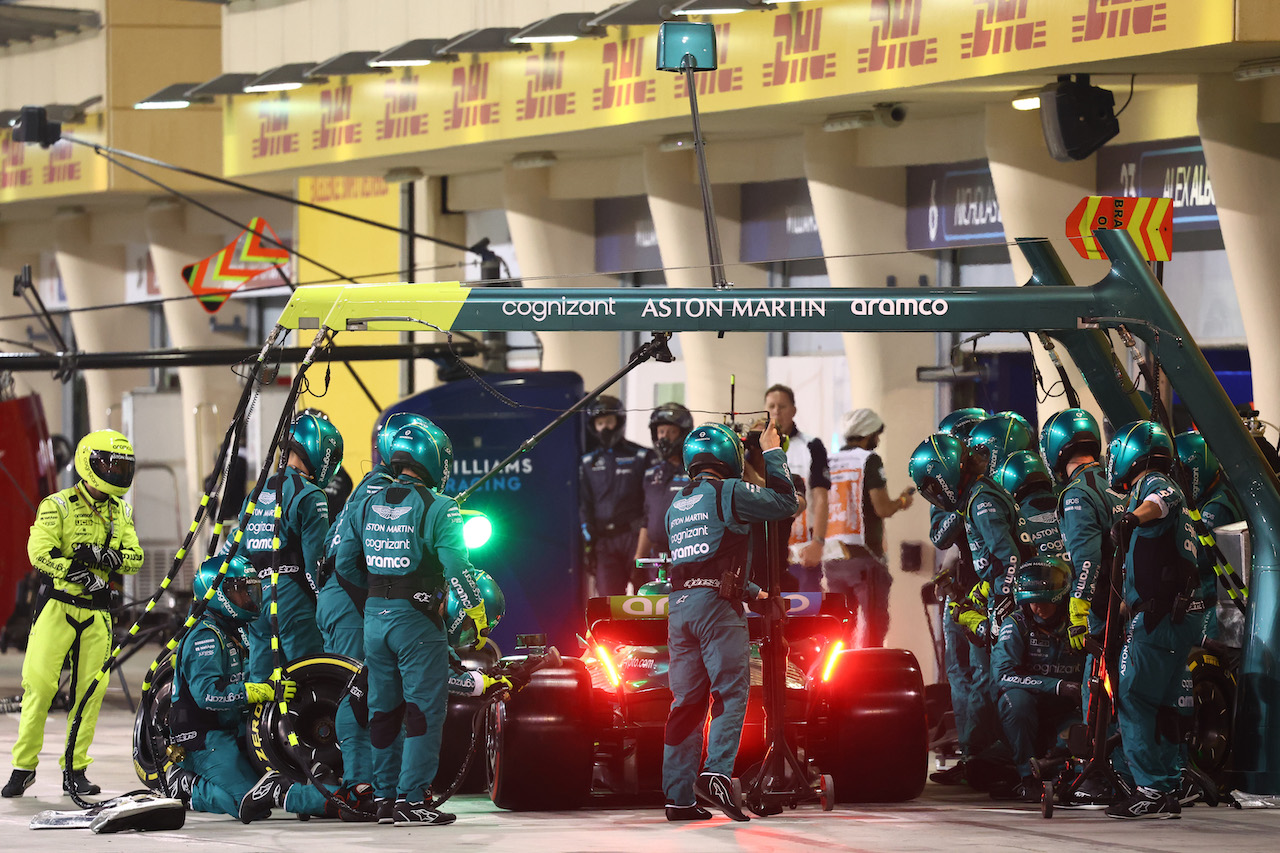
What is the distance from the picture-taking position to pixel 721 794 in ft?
30.9

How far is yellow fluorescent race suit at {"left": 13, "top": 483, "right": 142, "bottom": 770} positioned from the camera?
36.1ft

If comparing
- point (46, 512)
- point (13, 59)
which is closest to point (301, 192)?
point (13, 59)

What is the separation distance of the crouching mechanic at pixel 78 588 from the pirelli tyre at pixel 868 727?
3.92 meters

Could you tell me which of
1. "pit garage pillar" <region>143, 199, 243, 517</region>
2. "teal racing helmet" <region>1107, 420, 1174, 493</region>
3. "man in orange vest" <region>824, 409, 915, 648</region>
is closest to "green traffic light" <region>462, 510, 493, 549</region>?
"man in orange vest" <region>824, 409, 915, 648</region>

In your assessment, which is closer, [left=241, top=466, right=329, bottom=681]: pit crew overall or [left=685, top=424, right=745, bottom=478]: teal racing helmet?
[left=685, top=424, right=745, bottom=478]: teal racing helmet

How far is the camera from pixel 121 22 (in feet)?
78.1

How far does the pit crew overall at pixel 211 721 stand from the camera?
9992mm

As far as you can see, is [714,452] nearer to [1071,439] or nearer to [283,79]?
[1071,439]

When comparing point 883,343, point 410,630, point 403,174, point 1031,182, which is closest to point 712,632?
point 410,630

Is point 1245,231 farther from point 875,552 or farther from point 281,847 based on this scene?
point 281,847

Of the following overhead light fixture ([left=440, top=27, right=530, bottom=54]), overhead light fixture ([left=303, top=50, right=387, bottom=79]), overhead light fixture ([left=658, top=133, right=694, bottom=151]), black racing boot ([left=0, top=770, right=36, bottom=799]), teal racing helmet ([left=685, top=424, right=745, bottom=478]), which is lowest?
black racing boot ([left=0, top=770, right=36, bottom=799])

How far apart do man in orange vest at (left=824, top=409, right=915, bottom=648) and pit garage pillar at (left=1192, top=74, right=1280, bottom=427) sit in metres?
2.39

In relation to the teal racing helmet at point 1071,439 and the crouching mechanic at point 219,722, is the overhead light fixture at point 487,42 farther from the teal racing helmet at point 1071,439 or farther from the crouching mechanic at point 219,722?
the crouching mechanic at point 219,722

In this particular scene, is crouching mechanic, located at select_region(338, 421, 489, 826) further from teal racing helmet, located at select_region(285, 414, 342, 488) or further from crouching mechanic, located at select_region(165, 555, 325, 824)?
teal racing helmet, located at select_region(285, 414, 342, 488)
